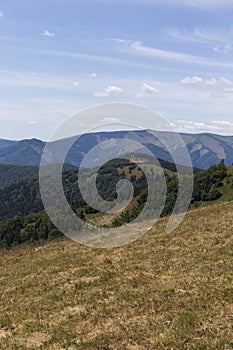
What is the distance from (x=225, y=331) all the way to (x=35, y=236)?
8138 centimetres

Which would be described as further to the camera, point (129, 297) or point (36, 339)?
point (129, 297)

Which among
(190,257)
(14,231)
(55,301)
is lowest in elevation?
(14,231)

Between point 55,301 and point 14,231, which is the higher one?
point 55,301

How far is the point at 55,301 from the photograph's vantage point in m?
17.7

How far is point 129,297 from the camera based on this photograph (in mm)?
16219

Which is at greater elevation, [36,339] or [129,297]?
[129,297]

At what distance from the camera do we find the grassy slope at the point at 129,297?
11.8 meters

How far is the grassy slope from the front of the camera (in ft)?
38.8

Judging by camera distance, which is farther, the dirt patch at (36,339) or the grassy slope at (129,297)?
the dirt patch at (36,339)

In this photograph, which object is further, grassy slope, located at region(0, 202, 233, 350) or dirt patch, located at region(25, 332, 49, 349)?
dirt patch, located at region(25, 332, 49, 349)

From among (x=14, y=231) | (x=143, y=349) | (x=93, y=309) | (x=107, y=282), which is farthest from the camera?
(x=14, y=231)

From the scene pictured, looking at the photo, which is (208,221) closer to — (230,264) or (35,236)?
(230,264)

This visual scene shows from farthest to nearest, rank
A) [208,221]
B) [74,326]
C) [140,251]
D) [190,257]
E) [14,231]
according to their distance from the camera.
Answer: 1. [14,231]
2. [208,221]
3. [140,251]
4. [190,257]
5. [74,326]

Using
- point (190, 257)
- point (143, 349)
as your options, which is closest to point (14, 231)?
point (190, 257)
